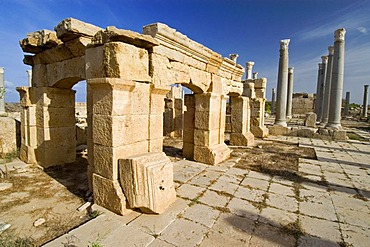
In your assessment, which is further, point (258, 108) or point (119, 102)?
point (258, 108)

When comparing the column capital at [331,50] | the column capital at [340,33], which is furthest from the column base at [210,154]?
the column capital at [331,50]

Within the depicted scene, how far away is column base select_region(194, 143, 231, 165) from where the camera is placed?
518 cm

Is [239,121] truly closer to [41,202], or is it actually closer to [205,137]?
Result: [205,137]

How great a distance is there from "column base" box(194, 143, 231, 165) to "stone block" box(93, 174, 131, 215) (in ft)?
9.41

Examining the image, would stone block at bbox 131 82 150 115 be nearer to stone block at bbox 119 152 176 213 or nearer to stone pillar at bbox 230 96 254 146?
stone block at bbox 119 152 176 213

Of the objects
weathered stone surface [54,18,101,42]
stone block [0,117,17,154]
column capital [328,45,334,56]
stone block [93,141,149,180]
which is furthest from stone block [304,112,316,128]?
stone block [0,117,17,154]

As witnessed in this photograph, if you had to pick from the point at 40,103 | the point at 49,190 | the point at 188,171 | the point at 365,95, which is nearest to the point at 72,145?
the point at 40,103

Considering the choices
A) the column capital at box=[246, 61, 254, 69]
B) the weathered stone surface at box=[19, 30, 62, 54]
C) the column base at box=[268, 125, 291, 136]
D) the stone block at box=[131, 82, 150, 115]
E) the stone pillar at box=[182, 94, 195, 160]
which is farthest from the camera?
the column capital at box=[246, 61, 254, 69]

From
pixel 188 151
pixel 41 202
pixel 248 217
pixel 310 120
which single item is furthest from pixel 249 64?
pixel 41 202

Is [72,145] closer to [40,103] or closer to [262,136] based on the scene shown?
[40,103]

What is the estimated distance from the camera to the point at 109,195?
9.30 feet

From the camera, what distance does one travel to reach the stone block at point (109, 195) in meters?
2.73

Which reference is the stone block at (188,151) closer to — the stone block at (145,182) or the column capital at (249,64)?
the stone block at (145,182)

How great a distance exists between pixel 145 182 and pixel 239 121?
5793 mm
